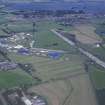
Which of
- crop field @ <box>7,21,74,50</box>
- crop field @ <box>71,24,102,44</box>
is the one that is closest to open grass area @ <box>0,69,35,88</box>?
crop field @ <box>7,21,74,50</box>

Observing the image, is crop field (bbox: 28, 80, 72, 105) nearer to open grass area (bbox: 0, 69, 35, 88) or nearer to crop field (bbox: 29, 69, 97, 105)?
crop field (bbox: 29, 69, 97, 105)

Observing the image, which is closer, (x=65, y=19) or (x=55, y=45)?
(x=55, y=45)

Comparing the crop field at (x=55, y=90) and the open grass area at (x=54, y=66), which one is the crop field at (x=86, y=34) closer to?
the open grass area at (x=54, y=66)

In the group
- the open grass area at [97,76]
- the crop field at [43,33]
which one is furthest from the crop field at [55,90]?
the crop field at [43,33]

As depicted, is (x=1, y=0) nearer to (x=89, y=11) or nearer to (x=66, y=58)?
(x=89, y=11)

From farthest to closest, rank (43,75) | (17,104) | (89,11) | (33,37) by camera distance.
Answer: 1. (89,11)
2. (33,37)
3. (43,75)
4. (17,104)

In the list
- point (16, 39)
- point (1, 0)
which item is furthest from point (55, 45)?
point (1, 0)
